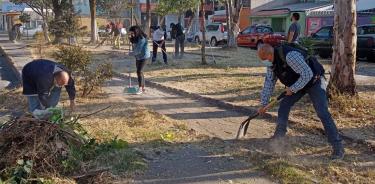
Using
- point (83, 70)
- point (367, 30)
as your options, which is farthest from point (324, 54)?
point (83, 70)

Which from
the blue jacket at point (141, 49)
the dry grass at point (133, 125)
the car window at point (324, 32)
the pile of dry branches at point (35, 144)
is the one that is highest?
the car window at point (324, 32)

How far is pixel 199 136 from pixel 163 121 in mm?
1059

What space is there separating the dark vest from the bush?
515 centimetres

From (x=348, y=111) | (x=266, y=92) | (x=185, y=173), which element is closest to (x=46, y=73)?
(x=185, y=173)

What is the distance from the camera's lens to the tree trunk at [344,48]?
841cm

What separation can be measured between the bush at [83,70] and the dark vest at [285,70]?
16.9 ft

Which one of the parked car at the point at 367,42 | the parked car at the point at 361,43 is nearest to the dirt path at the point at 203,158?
the parked car at the point at 361,43

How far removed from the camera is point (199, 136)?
6.96 metres

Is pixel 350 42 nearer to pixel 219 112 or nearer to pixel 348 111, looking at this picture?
pixel 348 111

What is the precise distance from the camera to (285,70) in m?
5.80

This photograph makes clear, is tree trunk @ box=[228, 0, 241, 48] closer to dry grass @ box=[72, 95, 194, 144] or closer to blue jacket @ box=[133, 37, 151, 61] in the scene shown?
blue jacket @ box=[133, 37, 151, 61]

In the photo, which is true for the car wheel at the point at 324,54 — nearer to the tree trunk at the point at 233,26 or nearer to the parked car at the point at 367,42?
the parked car at the point at 367,42

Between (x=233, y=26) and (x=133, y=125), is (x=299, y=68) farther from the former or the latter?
(x=233, y=26)

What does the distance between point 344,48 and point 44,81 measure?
5.10 m
